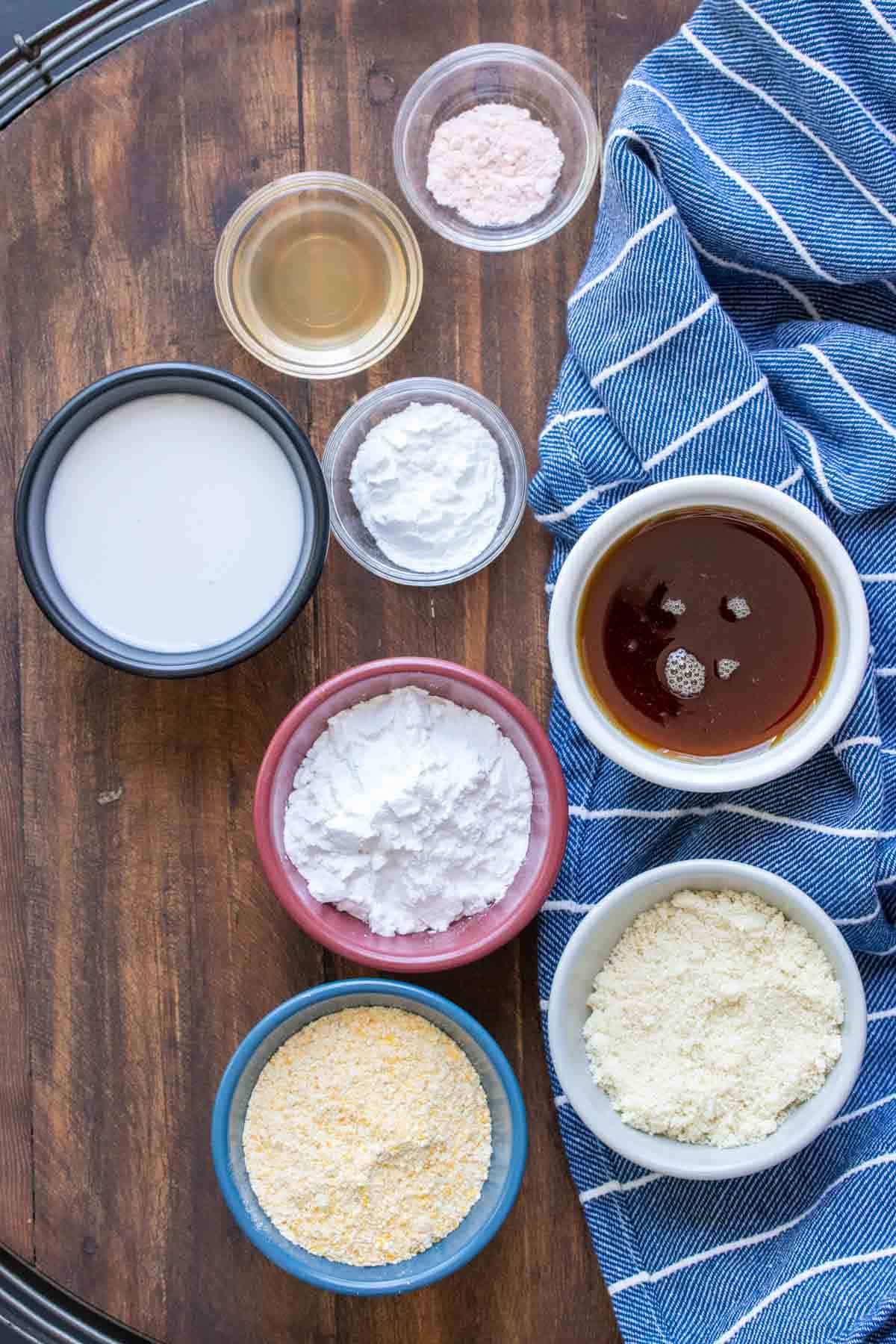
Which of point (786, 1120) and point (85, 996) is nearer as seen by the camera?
point (786, 1120)

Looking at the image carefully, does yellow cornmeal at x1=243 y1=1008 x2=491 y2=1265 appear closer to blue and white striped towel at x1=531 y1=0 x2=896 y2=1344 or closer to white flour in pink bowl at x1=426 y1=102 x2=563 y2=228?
blue and white striped towel at x1=531 y1=0 x2=896 y2=1344

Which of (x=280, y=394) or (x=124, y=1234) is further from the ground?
(x=280, y=394)

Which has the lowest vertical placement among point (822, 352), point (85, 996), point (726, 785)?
point (85, 996)

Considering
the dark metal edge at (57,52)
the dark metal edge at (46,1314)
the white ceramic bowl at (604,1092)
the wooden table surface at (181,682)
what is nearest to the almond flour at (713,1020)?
the white ceramic bowl at (604,1092)

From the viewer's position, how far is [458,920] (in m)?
1.25

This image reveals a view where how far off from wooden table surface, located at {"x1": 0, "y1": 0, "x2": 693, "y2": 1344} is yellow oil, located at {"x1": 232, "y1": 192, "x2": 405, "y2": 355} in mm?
37

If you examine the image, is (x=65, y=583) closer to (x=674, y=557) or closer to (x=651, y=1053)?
(x=674, y=557)

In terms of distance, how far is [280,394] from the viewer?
4.36ft

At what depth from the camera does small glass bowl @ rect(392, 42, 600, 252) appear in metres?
1.32

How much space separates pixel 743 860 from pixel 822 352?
0.50m

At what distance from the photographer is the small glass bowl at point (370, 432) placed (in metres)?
1.31

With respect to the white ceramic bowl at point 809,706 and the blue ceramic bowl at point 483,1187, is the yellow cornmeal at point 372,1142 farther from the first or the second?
the white ceramic bowl at point 809,706

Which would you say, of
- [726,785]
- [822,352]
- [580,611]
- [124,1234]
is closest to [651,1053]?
[726,785]

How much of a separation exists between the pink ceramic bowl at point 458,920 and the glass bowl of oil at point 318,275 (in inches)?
13.1
